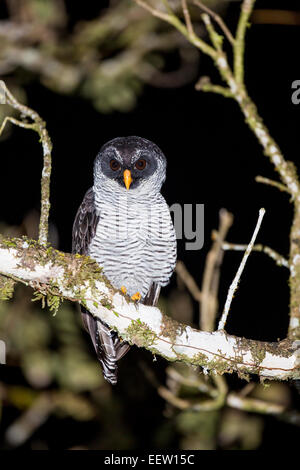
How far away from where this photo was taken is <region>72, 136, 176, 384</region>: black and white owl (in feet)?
12.6

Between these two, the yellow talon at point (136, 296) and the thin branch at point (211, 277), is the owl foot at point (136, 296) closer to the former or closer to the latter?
the yellow talon at point (136, 296)

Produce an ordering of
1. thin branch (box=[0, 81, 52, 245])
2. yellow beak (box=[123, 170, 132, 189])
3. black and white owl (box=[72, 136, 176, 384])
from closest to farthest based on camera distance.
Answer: thin branch (box=[0, 81, 52, 245]) → black and white owl (box=[72, 136, 176, 384]) → yellow beak (box=[123, 170, 132, 189])

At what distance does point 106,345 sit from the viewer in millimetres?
3980

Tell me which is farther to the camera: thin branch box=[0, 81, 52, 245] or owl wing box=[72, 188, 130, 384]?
owl wing box=[72, 188, 130, 384]

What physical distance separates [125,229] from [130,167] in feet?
2.12

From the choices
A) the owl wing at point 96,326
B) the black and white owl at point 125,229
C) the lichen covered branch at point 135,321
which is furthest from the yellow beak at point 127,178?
the lichen covered branch at point 135,321

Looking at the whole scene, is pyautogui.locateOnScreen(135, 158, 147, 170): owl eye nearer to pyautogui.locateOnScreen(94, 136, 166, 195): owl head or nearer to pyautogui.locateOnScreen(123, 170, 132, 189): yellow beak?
pyautogui.locateOnScreen(94, 136, 166, 195): owl head

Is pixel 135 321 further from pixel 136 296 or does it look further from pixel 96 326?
pixel 96 326

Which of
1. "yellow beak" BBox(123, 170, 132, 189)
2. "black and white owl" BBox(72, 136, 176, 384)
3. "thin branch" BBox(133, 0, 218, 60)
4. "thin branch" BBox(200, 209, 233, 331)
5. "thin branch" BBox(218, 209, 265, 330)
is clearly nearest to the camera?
"thin branch" BBox(218, 209, 265, 330)

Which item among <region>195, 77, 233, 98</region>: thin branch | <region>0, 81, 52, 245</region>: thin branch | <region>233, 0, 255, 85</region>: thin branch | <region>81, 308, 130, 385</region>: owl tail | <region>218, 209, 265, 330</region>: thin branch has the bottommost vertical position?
<region>81, 308, 130, 385</region>: owl tail

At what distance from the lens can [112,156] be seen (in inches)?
166

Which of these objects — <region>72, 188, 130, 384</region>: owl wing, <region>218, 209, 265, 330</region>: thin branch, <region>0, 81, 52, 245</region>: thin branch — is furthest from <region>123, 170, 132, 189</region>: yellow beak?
<region>218, 209, 265, 330</region>: thin branch

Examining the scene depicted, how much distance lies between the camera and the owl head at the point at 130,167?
4.07m
